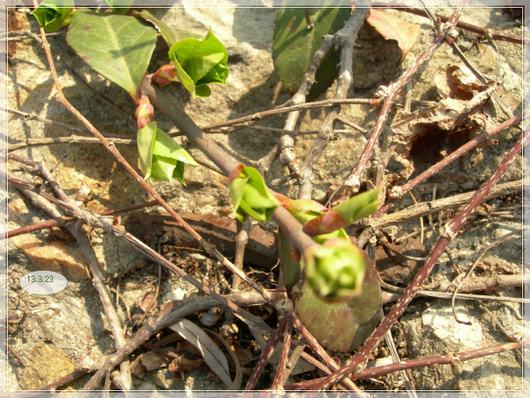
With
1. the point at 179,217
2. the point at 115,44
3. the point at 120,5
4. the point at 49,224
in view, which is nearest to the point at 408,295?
the point at 179,217

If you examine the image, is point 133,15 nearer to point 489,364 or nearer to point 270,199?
point 270,199

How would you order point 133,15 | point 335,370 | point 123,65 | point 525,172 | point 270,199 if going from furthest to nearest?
point 133,15 → point 525,172 → point 123,65 → point 335,370 → point 270,199

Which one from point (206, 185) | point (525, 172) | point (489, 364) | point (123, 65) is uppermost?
point (123, 65)

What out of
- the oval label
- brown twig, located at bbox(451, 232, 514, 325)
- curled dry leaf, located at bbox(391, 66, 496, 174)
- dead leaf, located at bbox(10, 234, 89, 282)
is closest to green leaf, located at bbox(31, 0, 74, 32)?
dead leaf, located at bbox(10, 234, 89, 282)

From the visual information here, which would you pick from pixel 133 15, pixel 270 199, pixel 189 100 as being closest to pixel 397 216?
pixel 270 199

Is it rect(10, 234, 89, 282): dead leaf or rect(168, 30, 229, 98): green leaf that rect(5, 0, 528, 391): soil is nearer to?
rect(10, 234, 89, 282): dead leaf

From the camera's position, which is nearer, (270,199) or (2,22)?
(270,199)

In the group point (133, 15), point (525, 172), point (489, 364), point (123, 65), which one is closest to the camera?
point (489, 364)
